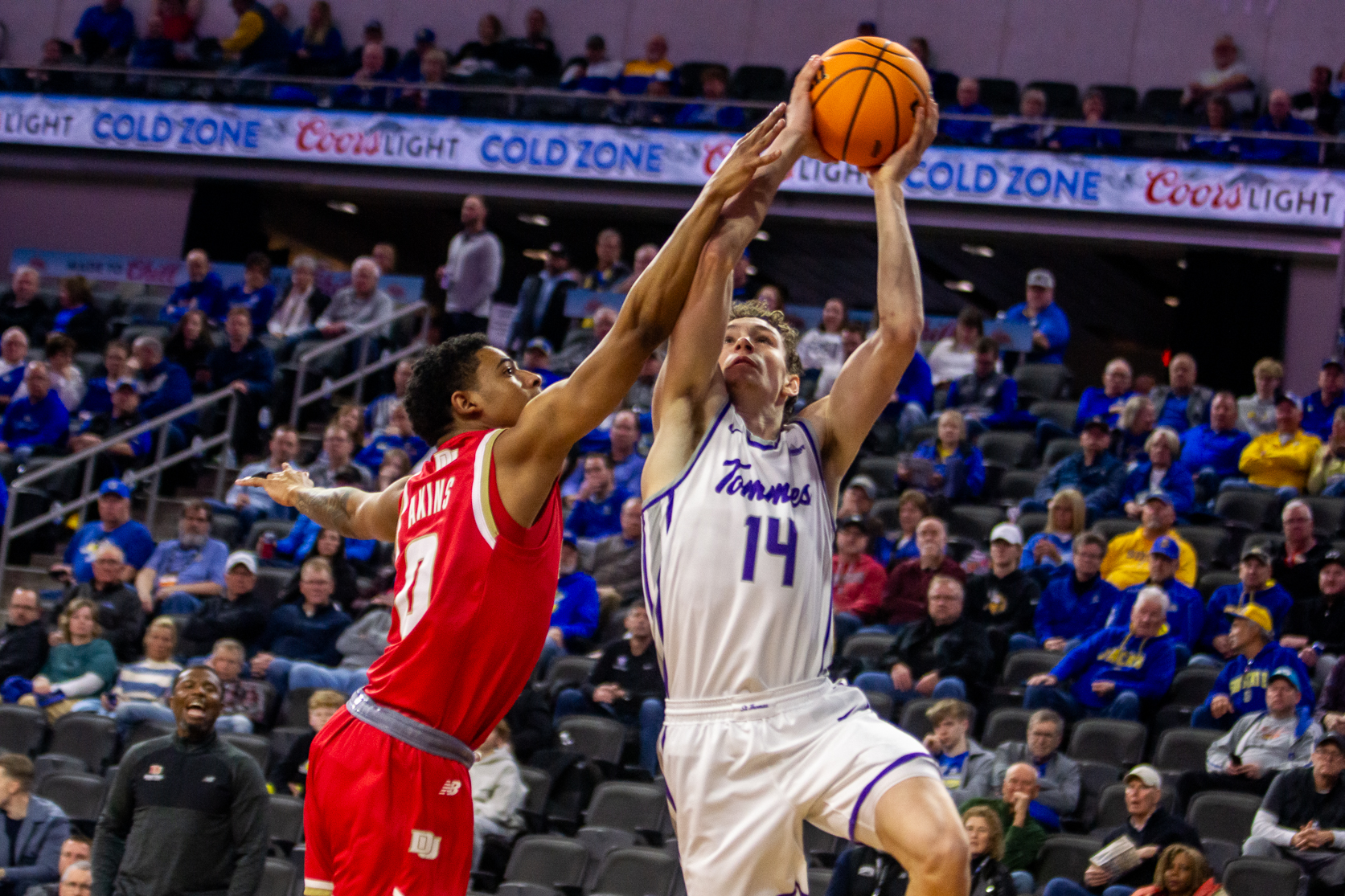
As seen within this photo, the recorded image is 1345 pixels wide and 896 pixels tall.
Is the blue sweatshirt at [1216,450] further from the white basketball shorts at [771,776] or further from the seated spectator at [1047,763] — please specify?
the white basketball shorts at [771,776]

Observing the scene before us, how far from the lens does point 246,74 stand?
18578 millimetres

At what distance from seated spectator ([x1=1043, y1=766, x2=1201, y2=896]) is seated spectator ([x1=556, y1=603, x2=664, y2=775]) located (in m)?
2.85

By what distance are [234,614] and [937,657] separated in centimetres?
470

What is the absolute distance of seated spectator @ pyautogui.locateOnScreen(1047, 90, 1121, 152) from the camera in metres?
15.7

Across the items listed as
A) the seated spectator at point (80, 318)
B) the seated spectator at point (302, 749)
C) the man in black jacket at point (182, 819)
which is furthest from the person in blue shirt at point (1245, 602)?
the seated spectator at point (80, 318)

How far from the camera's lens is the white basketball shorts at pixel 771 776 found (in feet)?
12.4

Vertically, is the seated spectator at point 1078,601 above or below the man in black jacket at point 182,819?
above

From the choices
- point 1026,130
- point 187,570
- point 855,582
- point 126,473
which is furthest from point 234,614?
point 1026,130

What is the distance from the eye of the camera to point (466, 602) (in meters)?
4.22

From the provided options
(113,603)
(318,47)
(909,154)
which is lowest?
(113,603)

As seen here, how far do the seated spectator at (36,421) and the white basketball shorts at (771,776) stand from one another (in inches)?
422

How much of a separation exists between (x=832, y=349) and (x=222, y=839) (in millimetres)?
7443

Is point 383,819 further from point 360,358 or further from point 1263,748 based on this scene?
point 360,358

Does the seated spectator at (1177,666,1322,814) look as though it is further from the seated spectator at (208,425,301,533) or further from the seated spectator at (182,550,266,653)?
the seated spectator at (208,425,301,533)
